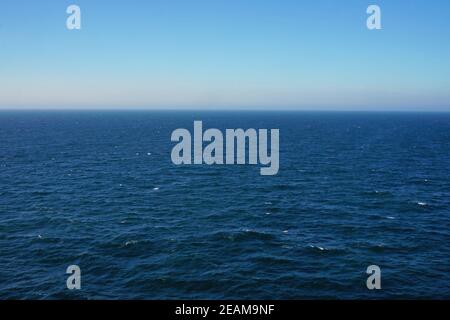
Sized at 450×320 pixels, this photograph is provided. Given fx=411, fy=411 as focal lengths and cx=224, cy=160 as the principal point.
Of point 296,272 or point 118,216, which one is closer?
point 296,272

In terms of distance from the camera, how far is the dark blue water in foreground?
4447 centimetres

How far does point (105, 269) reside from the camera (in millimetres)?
47406

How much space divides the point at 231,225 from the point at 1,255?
31.0 meters

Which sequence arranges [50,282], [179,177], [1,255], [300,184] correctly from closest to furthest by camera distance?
[50,282] → [1,255] → [300,184] → [179,177]

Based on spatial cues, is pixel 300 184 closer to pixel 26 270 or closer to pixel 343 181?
pixel 343 181

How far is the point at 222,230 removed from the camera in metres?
60.2

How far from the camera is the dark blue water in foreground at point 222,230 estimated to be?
4447cm

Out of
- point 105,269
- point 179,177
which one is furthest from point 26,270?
point 179,177
